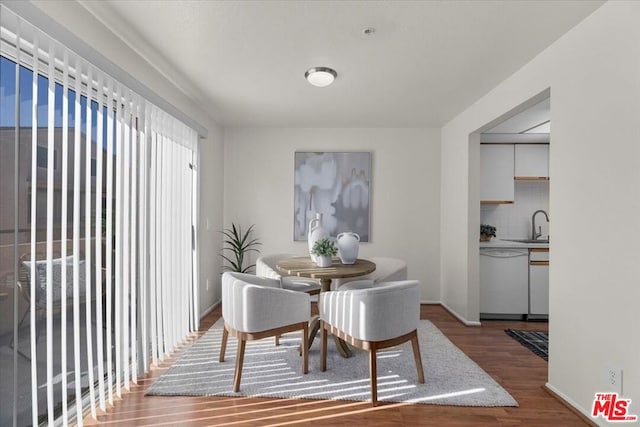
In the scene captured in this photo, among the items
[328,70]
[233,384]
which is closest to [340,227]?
[328,70]

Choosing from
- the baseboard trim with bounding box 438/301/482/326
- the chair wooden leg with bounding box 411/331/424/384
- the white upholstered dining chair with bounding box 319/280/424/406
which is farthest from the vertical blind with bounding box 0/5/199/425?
the baseboard trim with bounding box 438/301/482/326

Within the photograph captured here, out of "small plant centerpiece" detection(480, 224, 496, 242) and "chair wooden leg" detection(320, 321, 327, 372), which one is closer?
"chair wooden leg" detection(320, 321, 327, 372)

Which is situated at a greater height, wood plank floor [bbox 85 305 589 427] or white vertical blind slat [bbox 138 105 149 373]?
white vertical blind slat [bbox 138 105 149 373]

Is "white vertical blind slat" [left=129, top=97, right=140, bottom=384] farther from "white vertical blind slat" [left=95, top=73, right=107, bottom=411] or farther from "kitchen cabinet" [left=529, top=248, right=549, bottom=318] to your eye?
"kitchen cabinet" [left=529, top=248, right=549, bottom=318]

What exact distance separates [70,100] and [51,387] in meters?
1.54

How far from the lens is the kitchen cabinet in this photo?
395 cm

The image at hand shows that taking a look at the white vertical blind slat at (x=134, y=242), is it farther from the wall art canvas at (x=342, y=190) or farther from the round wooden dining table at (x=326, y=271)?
the wall art canvas at (x=342, y=190)

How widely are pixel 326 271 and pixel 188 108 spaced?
89.4 inches

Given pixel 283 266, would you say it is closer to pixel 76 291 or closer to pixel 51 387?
pixel 76 291

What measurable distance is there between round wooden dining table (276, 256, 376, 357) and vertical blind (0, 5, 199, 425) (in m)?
1.13

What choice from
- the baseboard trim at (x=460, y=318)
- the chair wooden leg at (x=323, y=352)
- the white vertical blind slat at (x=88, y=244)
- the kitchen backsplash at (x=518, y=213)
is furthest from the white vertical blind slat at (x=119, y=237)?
the kitchen backsplash at (x=518, y=213)

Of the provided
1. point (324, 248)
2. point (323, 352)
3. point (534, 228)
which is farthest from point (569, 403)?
point (534, 228)

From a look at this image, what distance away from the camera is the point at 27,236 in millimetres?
1610

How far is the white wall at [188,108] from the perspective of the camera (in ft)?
6.22
